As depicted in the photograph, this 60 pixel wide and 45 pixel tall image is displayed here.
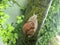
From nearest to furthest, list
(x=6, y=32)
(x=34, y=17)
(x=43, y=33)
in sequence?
(x=34, y=17), (x=6, y=32), (x=43, y=33)

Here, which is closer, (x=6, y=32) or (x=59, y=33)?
(x=6, y=32)

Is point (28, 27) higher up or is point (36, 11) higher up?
point (36, 11)

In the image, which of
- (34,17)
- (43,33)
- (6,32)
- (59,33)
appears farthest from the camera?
(59,33)

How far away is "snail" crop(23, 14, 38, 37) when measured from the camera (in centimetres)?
110

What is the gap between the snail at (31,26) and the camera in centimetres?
110

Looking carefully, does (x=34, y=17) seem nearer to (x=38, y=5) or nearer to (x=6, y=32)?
(x=38, y=5)

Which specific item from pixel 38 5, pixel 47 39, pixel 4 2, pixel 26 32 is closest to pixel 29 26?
pixel 26 32

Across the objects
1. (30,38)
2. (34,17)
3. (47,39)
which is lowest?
(47,39)

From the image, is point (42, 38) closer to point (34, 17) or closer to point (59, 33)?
point (59, 33)

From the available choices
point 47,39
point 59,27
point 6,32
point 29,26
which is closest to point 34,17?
point 29,26

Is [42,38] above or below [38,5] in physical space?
below

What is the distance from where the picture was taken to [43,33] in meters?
2.15

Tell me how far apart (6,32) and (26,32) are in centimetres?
20

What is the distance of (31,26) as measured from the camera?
3.63 feet
